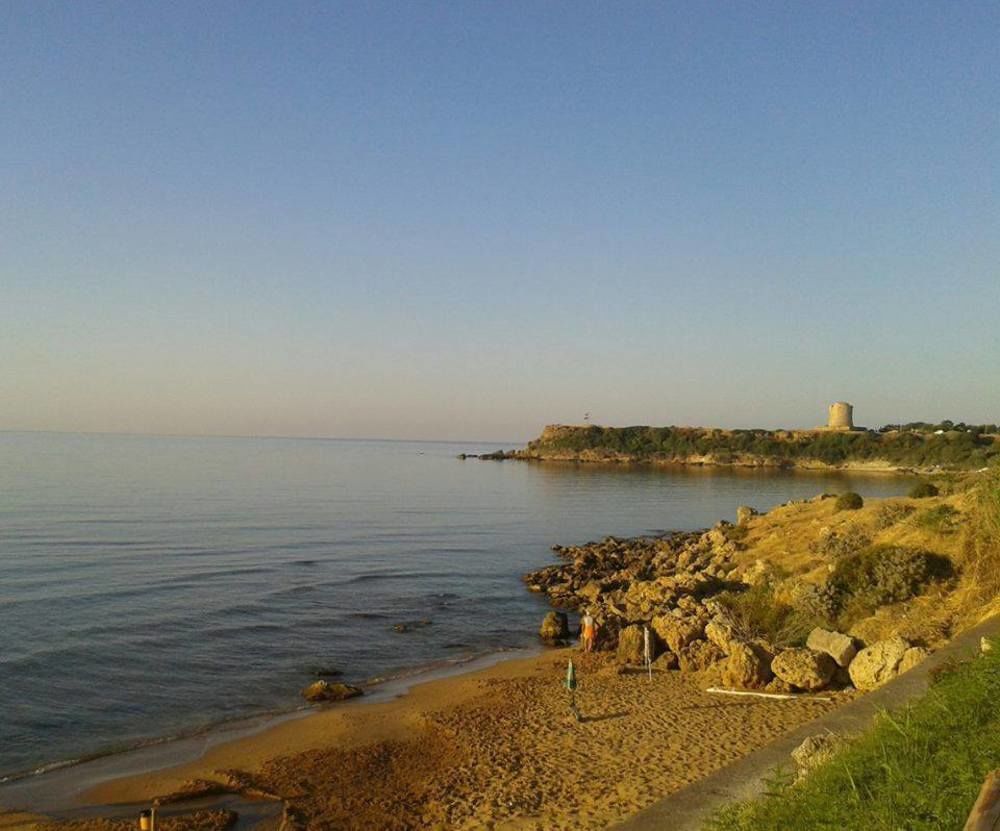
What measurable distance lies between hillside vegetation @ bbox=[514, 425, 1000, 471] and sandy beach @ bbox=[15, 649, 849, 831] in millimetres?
97903

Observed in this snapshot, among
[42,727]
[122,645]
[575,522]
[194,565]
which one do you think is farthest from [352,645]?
[575,522]

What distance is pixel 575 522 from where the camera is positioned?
58.0 meters

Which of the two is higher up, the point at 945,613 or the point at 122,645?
the point at 945,613

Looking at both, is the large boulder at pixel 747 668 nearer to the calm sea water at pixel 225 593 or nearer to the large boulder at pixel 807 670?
the large boulder at pixel 807 670

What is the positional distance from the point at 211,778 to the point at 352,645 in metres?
9.73

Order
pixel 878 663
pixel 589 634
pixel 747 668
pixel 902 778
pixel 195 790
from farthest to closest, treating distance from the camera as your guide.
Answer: pixel 589 634 < pixel 747 668 < pixel 878 663 < pixel 195 790 < pixel 902 778

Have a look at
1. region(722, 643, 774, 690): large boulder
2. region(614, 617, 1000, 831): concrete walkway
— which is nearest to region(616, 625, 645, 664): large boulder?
region(722, 643, 774, 690): large boulder

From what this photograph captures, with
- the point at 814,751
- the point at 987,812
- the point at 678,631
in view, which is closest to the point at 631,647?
the point at 678,631

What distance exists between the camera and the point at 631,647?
19984mm

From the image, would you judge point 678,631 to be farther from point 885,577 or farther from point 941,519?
point 941,519

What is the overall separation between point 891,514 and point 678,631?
33.1 ft

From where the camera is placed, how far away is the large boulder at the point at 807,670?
51.0 feet

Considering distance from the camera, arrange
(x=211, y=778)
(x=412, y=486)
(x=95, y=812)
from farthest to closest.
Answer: (x=412, y=486), (x=211, y=778), (x=95, y=812)

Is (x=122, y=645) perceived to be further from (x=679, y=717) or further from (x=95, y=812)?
(x=679, y=717)
